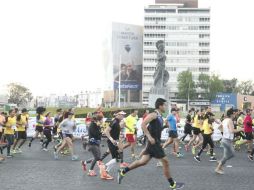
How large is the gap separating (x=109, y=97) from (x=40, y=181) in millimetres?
153507

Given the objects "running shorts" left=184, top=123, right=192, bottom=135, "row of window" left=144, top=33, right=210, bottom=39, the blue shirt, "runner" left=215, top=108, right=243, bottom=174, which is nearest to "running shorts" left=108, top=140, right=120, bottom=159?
"runner" left=215, top=108, right=243, bottom=174

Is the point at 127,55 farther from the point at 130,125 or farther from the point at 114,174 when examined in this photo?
the point at 114,174

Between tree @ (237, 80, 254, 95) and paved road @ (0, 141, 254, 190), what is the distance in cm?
14310

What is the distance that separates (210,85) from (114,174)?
12443 centimetres

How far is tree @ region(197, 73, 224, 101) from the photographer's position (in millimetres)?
134250

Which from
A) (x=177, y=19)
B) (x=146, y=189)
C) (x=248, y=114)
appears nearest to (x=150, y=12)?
(x=177, y=19)

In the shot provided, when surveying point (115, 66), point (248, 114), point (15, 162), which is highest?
point (115, 66)

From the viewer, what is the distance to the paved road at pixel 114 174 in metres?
10.6

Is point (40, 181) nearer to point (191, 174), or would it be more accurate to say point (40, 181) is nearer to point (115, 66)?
point (191, 174)

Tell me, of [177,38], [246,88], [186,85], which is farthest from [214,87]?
[177,38]

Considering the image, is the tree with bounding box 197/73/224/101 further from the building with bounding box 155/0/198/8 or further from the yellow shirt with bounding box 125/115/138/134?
the yellow shirt with bounding box 125/115/138/134

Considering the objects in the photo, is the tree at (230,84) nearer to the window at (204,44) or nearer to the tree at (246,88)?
the tree at (246,88)

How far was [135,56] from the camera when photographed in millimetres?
166000

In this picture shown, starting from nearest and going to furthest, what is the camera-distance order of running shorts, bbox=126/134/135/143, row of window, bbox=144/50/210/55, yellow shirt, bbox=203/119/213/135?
yellow shirt, bbox=203/119/213/135 → running shorts, bbox=126/134/135/143 → row of window, bbox=144/50/210/55
